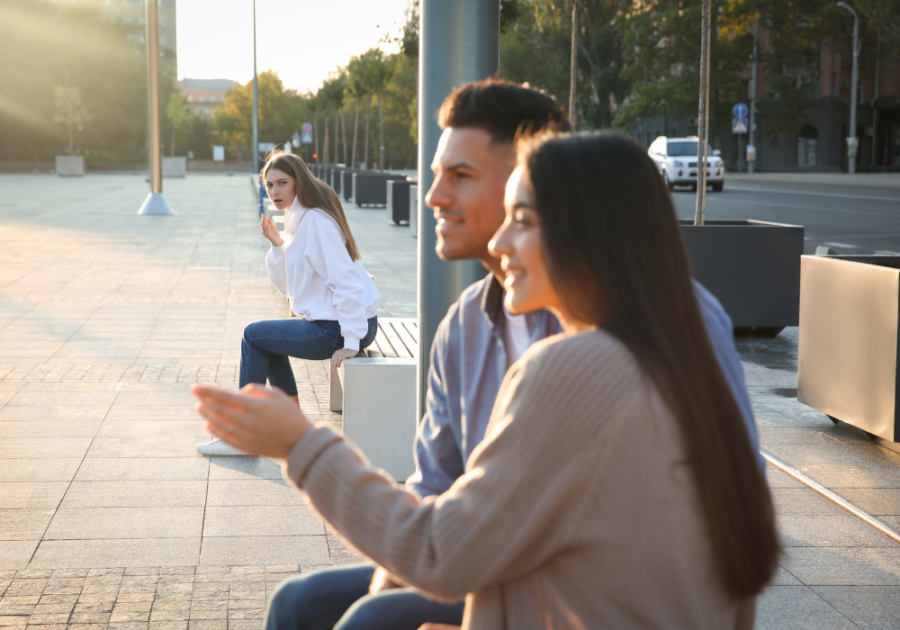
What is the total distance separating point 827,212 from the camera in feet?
75.8

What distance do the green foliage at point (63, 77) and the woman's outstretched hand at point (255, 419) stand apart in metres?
69.3

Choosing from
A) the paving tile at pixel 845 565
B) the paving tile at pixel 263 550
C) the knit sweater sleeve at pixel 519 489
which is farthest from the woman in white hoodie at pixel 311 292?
the knit sweater sleeve at pixel 519 489

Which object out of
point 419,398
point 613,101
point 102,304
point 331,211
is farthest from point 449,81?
point 613,101

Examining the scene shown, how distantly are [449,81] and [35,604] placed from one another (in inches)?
84.6

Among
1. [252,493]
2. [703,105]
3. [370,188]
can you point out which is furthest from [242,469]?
[370,188]

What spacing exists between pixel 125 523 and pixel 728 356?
314 centimetres

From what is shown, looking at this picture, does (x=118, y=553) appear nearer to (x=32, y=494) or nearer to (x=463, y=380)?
(x=32, y=494)

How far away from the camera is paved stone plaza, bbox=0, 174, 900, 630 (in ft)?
11.0

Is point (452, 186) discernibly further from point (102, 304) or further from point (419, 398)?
point (102, 304)

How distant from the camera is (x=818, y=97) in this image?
198 feet

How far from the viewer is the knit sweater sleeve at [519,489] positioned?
1.29 meters

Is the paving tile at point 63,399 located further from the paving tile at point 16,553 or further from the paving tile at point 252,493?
the paving tile at point 16,553

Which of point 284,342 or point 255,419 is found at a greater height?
point 255,419

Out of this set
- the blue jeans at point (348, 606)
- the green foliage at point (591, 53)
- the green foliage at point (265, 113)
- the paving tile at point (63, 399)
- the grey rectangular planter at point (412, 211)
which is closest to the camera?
the blue jeans at point (348, 606)
